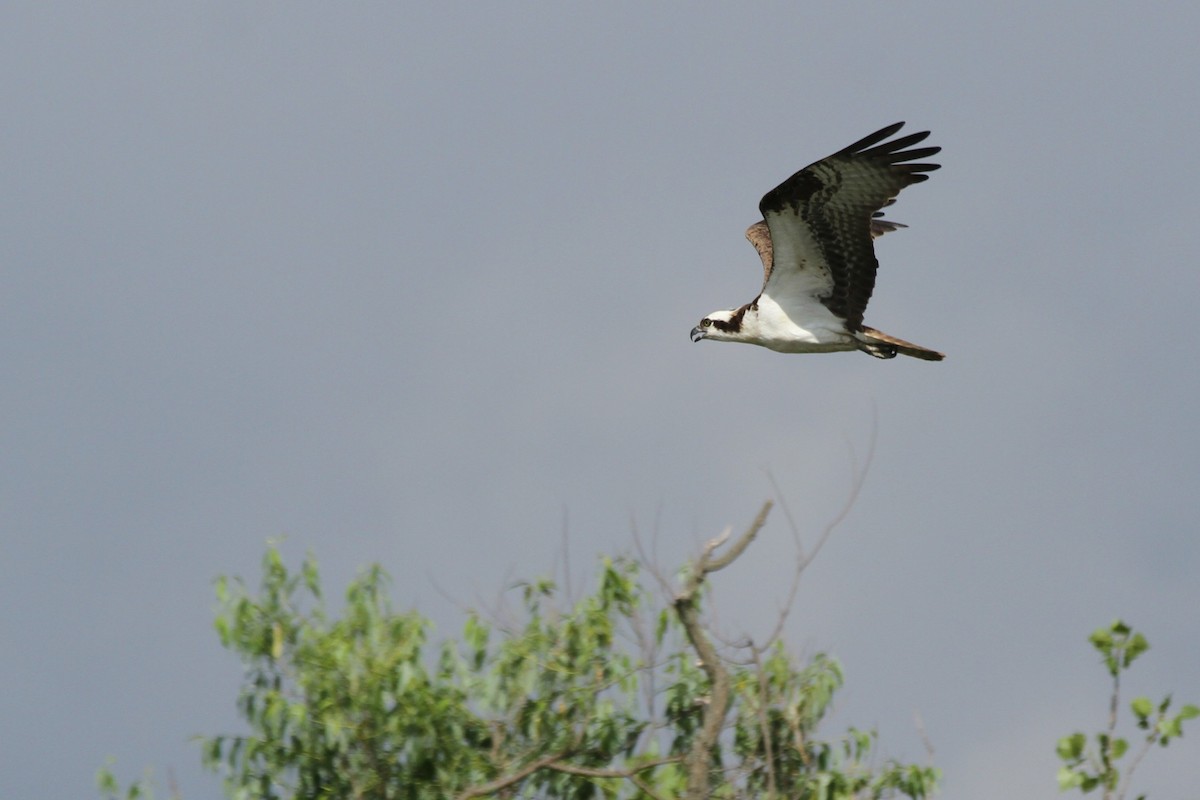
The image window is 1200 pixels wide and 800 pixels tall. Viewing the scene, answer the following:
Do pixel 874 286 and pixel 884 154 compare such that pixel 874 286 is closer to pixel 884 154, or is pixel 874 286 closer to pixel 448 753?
pixel 884 154

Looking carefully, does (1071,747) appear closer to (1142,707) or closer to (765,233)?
(1142,707)

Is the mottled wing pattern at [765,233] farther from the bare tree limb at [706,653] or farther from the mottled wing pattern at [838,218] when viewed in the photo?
the bare tree limb at [706,653]

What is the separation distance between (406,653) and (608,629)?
1050 millimetres

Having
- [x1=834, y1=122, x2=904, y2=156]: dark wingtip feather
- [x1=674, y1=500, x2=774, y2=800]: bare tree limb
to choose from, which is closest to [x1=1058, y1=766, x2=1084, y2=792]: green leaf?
[x1=674, y1=500, x2=774, y2=800]: bare tree limb

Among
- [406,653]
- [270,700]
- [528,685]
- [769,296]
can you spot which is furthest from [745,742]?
Result: [769,296]

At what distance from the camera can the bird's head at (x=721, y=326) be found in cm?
1165

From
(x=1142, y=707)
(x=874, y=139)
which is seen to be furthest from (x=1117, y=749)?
(x=874, y=139)

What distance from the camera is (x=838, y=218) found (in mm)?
10711

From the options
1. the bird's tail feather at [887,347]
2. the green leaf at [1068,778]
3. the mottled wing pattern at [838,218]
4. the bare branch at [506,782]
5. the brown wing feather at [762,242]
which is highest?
the brown wing feather at [762,242]

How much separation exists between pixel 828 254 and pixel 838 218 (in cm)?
30

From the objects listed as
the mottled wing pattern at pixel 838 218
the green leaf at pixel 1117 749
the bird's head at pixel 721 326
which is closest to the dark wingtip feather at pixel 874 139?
the mottled wing pattern at pixel 838 218

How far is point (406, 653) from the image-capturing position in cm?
823

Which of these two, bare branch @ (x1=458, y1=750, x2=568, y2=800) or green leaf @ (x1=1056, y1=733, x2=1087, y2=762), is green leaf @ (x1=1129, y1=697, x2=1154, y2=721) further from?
bare branch @ (x1=458, y1=750, x2=568, y2=800)

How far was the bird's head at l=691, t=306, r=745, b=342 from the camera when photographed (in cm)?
1165
